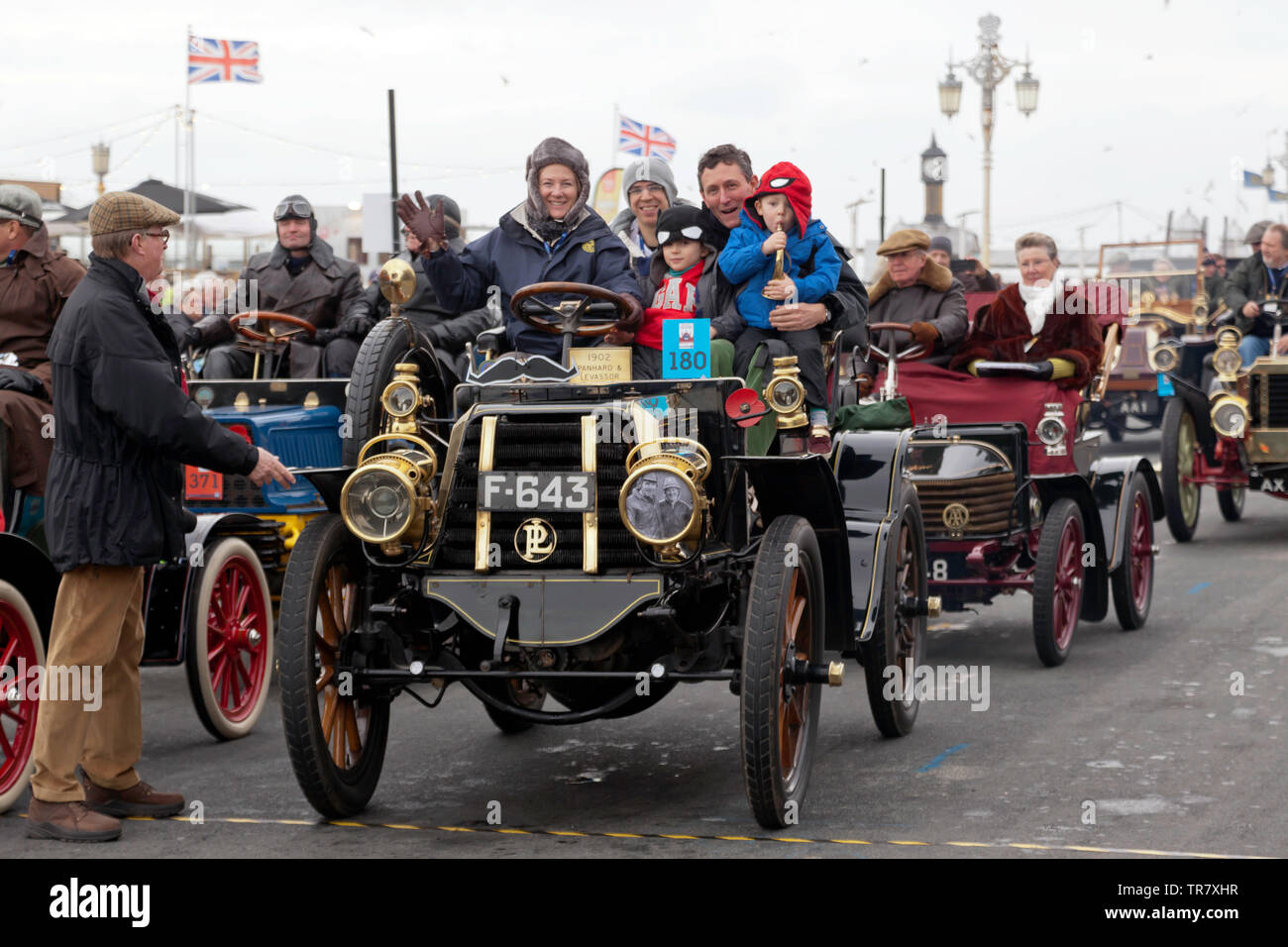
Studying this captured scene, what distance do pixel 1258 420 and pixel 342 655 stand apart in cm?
→ 872

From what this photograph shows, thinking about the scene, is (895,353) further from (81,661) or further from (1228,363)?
(81,661)

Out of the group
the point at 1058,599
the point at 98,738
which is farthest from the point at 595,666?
the point at 1058,599

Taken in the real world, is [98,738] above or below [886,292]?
below

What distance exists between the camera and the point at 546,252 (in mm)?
6504

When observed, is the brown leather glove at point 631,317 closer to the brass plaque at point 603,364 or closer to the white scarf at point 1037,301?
the brass plaque at point 603,364

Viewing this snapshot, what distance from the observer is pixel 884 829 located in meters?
5.00

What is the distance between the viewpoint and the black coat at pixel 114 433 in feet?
16.3

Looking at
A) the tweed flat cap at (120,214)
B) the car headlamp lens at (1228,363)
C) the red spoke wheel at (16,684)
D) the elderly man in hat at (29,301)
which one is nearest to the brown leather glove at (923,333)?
the elderly man in hat at (29,301)

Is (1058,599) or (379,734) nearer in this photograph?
(379,734)

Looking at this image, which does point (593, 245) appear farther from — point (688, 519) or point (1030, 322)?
point (1030, 322)

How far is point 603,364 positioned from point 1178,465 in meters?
7.70

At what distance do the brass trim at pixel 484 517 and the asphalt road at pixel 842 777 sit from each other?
83cm

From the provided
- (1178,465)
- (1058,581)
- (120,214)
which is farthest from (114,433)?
(1178,465)

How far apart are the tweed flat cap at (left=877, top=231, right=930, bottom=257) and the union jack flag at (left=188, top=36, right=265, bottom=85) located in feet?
49.3
